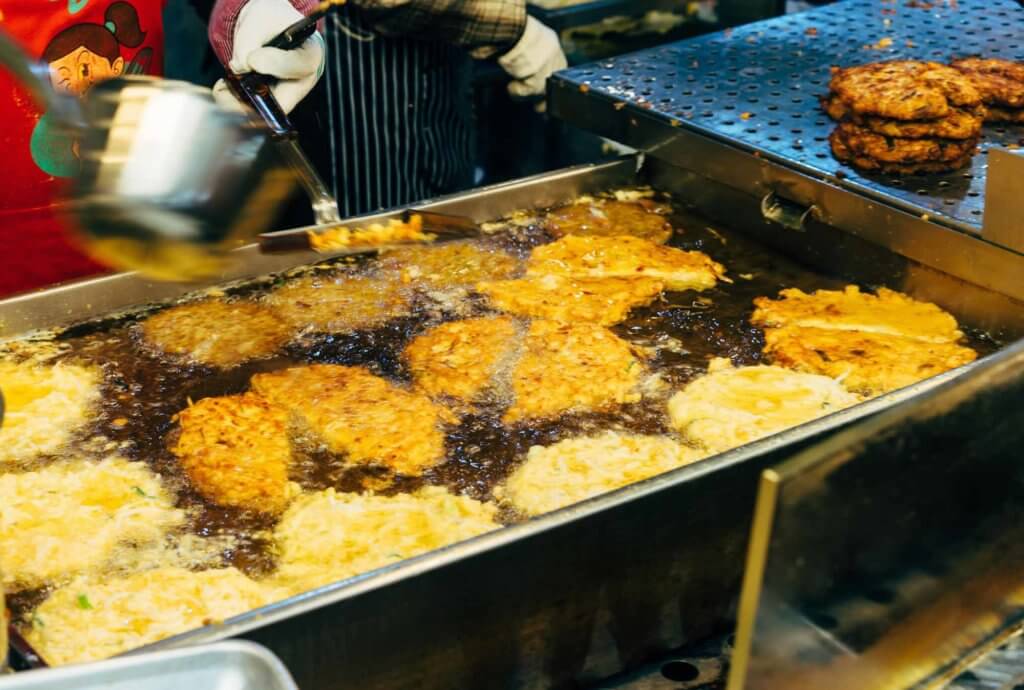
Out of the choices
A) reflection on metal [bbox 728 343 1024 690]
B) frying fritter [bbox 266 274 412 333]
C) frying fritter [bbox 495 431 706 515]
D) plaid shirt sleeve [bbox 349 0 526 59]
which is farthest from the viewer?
plaid shirt sleeve [bbox 349 0 526 59]

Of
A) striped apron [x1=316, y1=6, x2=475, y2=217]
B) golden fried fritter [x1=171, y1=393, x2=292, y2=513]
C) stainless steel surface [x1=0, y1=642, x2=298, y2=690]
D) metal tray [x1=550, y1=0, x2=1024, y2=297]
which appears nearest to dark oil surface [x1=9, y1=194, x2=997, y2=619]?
golden fried fritter [x1=171, y1=393, x2=292, y2=513]

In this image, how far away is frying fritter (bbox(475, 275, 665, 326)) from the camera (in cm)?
256

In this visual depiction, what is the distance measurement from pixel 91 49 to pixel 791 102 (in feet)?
5.89

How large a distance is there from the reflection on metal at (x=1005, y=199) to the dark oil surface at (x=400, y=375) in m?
0.25

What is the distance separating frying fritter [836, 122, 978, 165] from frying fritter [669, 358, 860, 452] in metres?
0.61

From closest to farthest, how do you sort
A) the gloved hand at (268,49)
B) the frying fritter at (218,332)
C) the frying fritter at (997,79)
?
the frying fritter at (218,332), the frying fritter at (997,79), the gloved hand at (268,49)

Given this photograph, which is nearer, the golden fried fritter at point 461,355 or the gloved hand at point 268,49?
the golden fried fritter at point 461,355

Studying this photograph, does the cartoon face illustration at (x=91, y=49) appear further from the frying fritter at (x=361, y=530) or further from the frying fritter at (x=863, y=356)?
the frying fritter at (x=863, y=356)

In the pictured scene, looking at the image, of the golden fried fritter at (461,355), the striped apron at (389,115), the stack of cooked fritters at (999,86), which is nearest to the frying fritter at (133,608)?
the golden fried fritter at (461,355)

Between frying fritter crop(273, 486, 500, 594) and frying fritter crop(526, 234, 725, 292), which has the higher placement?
frying fritter crop(526, 234, 725, 292)

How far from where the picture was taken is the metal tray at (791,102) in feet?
8.29

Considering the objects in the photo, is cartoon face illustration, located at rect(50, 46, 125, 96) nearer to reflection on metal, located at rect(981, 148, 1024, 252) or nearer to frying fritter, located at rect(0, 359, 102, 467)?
frying fritter, located at rect(0, 359, 102, 467)

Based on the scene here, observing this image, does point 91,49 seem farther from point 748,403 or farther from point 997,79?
point 997,79

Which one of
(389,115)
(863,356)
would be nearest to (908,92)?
(863,356)
